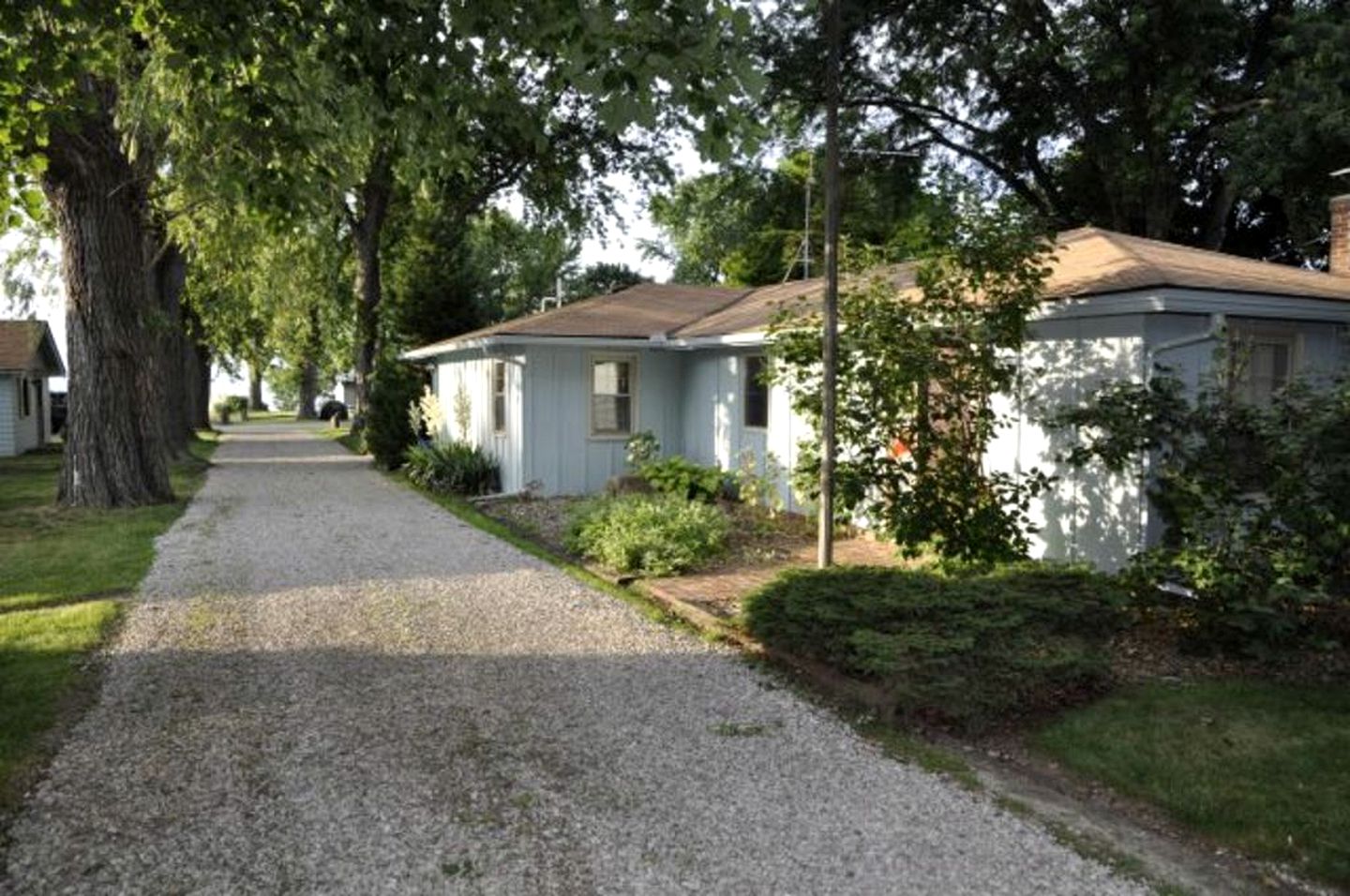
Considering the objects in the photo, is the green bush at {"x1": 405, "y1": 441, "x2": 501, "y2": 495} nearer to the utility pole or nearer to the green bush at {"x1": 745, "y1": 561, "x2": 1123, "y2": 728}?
the utility pole

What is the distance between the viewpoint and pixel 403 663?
632 cm

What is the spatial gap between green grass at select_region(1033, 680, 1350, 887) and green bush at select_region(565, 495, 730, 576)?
4484 mm

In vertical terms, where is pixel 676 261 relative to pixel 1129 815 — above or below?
above

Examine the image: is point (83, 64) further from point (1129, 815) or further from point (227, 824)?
point (1129, 815)

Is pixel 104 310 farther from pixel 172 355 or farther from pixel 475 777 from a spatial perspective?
pixel 172 355

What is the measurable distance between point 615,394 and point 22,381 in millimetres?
19739

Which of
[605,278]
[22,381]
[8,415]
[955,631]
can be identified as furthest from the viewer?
[605,278]

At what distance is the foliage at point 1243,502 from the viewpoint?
561 centimetres

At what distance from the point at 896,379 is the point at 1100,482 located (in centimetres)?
195

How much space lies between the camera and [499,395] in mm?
16547

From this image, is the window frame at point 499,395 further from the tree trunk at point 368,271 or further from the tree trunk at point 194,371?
the tree trunk at point 194,371

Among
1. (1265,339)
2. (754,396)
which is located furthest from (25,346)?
(1265,339)

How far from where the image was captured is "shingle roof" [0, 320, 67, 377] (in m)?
25.0

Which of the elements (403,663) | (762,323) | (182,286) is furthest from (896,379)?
(182,286)
